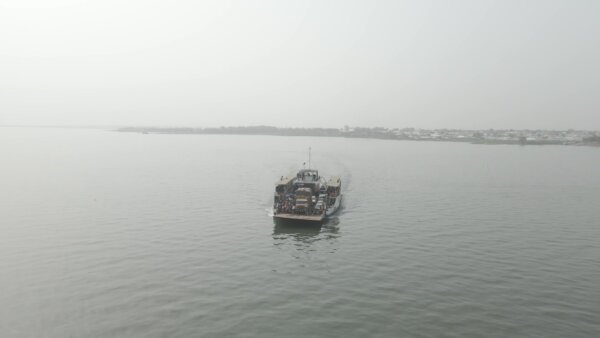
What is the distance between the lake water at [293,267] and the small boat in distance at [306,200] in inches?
67.3

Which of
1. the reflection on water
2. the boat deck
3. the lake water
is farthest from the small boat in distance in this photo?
the lake water

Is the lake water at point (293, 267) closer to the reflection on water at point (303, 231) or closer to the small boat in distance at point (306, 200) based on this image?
the reflection on water at point (303, 231)

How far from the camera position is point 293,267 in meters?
30.8

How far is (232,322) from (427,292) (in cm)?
1263

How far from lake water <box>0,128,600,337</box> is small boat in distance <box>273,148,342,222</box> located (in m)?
1.71

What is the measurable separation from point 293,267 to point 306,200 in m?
14.0

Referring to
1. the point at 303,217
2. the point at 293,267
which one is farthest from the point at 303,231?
the point at 293,267

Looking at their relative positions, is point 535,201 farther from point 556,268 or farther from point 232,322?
point 232,322

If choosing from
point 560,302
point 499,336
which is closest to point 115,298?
point 499,336

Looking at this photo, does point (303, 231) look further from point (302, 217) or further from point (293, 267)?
point (293, 267)

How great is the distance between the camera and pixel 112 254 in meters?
32.8

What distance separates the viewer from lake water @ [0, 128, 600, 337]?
72.4ft

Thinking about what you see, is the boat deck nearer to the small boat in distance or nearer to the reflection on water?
the small boat in distance

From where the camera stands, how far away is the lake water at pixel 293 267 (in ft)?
72.4
